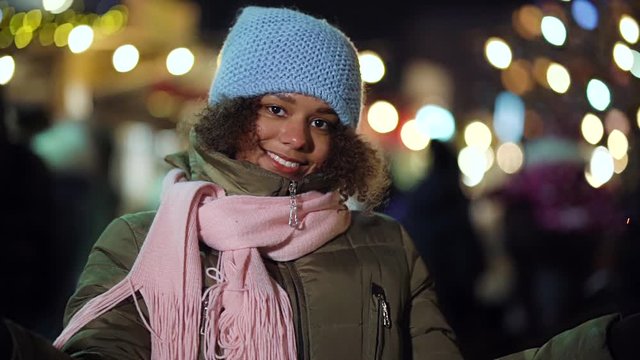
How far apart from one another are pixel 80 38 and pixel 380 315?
6.55 metres

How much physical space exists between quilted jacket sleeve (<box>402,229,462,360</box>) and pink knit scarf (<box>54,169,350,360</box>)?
37 centimetres

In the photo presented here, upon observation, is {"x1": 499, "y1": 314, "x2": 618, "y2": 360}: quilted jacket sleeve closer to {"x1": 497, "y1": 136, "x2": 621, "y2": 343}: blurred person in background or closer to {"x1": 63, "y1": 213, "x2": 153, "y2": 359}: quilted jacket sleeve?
{"x1": 63, "y1": 213, "x2": 153, "y2": 359}: quilted jacket sleeve

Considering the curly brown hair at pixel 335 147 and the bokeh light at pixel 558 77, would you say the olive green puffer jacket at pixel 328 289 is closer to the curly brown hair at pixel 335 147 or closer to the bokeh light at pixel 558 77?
the curly brown hair at pixel 335 147

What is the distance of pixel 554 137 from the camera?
8.31 m

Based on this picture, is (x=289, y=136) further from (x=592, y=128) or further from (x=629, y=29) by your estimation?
(x=592, y=128)

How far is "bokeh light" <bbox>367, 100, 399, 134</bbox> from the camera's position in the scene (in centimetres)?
1281

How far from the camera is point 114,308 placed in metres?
2.02

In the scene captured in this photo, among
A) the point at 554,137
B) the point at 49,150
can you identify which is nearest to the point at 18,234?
the point at 49,150

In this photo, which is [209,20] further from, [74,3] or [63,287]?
[63,287]

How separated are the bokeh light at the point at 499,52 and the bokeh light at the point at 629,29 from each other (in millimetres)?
3814

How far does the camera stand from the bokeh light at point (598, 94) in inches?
223

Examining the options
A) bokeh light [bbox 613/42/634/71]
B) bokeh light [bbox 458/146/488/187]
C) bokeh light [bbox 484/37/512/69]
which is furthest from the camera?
bokeh light [bbox 458/146/488/187]

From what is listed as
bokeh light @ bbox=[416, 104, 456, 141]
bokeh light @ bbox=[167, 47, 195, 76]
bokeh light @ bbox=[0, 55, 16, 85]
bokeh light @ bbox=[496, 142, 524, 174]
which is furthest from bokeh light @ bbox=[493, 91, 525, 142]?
bokeh light @ bbox=[0, 55, 16, 85]

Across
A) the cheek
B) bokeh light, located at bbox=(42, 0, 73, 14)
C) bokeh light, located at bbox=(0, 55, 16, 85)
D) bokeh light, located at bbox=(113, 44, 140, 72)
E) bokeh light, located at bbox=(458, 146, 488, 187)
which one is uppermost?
bokeh light, located at bbox=(42, 0, 73, 14)
